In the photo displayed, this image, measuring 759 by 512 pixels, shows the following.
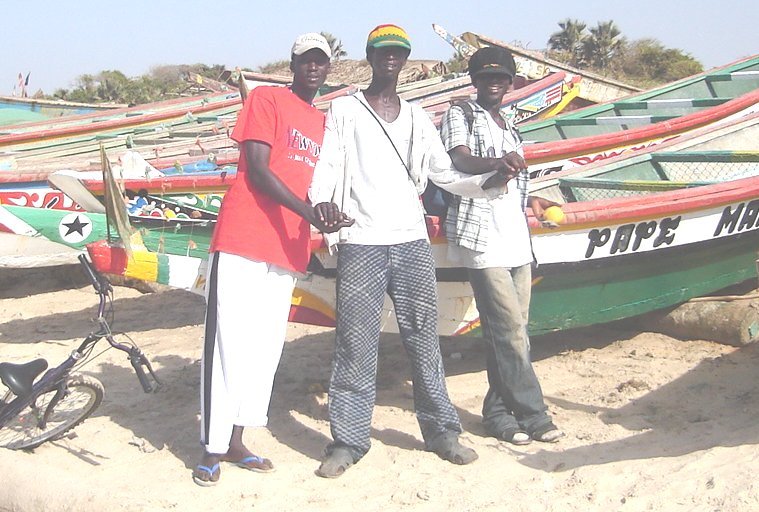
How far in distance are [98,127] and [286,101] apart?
8.39 m

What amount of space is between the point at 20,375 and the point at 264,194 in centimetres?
145

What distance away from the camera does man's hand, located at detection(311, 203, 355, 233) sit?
3176mm

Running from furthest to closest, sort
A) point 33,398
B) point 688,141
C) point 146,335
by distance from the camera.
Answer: point 688,141 → point 146,335 → point 33,398

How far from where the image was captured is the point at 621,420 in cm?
400

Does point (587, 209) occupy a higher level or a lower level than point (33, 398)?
higher

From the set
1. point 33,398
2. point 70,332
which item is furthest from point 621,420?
point 70,332

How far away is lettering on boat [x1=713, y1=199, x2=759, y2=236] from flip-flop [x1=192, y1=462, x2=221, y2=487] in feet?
10.1

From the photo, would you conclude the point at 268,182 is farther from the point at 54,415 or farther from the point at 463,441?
the point at 54,415

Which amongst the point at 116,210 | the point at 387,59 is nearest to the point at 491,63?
the point at 387,59

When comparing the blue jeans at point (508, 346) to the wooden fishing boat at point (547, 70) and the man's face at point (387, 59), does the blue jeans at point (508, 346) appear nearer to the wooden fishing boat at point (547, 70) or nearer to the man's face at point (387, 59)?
the man's face at point (387, 59)

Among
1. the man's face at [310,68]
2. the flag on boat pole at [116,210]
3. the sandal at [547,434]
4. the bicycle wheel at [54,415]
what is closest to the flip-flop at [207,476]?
the bicycle wheel at [54,415]

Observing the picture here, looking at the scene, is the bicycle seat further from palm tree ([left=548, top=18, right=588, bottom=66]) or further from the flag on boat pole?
palm tree ([left=548, top=18, right=588, bottom=66])

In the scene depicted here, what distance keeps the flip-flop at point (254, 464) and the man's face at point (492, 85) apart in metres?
1.85

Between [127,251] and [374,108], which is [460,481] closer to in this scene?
[374,108]
